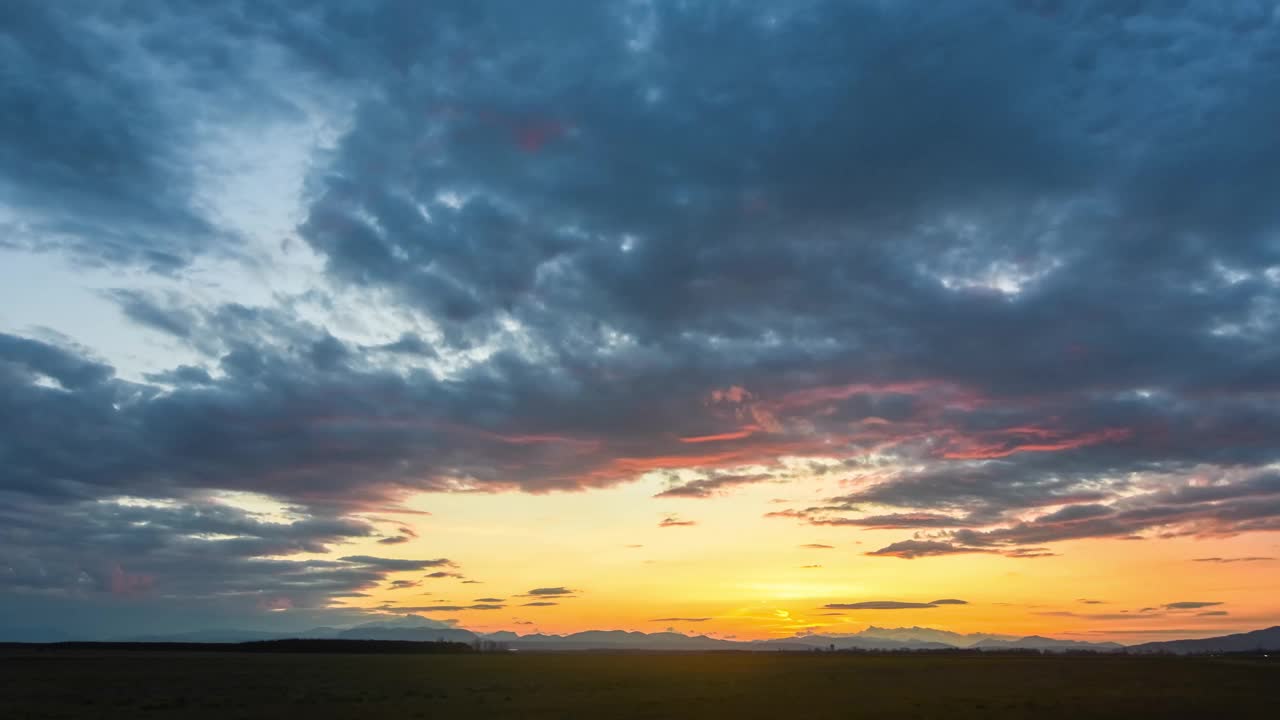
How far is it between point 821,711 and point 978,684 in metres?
32.1

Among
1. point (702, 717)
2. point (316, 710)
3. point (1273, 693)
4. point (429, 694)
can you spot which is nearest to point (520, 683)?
point (429, 694)

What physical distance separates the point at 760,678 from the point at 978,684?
2000 cm

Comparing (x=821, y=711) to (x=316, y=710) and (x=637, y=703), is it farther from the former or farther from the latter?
(x=316, y=710)

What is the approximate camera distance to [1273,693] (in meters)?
74.2

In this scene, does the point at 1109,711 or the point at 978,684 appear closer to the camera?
the point at 1109,711

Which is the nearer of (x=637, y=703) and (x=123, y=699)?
(x=637, y=703)

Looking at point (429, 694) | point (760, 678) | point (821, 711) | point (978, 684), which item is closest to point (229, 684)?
point (429, 694)

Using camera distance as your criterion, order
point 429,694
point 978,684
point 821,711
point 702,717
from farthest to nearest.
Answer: point 978,684, point 429,694, point 821,711, point 702,717

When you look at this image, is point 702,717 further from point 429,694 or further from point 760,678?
point 760,678

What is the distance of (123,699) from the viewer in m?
64.6

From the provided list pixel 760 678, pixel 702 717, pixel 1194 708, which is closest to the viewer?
Result: pixel 702 717

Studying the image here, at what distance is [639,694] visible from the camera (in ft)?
226

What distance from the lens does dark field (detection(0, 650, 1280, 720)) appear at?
5575 cm

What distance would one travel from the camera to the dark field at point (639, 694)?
55.8 m
